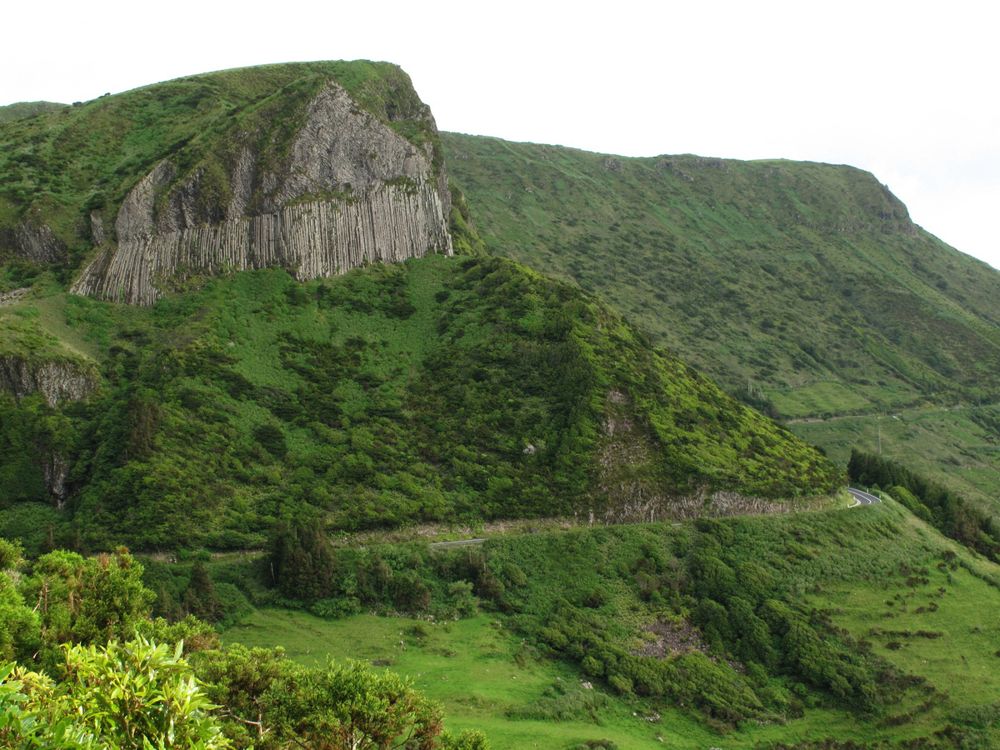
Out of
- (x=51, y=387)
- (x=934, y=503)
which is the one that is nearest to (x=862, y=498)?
(x=934, y=503)

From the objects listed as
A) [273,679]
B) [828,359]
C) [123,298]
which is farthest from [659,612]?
[828,359]

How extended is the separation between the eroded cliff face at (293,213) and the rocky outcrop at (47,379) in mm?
17143

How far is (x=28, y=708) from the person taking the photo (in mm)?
12391

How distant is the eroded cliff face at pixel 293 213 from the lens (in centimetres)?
9131

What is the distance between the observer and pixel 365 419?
3228 inches

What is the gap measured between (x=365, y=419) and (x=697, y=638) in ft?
130

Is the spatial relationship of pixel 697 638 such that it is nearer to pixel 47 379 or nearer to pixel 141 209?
pixel 47 379

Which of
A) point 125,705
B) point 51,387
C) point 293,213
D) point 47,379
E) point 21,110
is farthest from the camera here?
point 21,110

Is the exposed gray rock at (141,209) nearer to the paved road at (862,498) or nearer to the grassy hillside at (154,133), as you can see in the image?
the grassy hillside at (154,133)

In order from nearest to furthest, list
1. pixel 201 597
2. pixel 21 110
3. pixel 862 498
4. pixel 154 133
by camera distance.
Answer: pixel 201 597, pixel 862 498, pixel 154 133, pixel 21 110

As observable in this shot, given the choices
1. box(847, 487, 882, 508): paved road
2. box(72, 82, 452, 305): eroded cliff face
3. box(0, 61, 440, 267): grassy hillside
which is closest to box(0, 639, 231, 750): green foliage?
box(72, 82, 452, 305): eroded cliff face

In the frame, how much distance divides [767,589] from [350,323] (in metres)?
56.7

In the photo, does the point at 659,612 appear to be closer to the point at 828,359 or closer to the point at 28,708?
the point at 28,708

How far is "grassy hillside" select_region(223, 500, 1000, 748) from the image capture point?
52.0 m
